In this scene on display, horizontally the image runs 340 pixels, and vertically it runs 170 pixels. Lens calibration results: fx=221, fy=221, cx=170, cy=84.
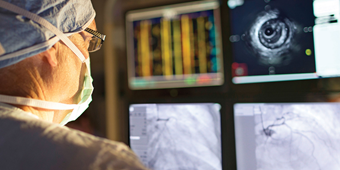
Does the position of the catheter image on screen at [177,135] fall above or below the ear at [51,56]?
below

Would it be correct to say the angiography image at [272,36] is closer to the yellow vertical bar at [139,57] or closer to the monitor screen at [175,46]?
the monitor screen at [175,46]

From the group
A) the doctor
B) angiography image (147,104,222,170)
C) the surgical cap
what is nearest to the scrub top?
the doctor

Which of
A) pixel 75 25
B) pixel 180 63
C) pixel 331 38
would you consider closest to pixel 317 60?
pixel 331 38

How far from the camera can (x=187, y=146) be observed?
790 mm

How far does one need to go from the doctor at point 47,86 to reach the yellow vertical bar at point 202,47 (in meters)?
0.49

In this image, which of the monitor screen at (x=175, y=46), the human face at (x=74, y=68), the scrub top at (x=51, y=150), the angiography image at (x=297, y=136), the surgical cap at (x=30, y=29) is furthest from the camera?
the monitor screen at (x=175, y=46)

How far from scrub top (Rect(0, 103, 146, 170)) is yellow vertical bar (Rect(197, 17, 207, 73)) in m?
0.69

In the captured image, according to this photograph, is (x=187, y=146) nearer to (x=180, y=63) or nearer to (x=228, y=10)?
(x=180, y=63)

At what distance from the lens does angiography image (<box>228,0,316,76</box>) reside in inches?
31.1

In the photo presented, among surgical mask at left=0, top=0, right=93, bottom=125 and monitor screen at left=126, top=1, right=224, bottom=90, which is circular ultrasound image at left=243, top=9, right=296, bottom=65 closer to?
monitor screen at left=126, top=1, right=224, bottom=90

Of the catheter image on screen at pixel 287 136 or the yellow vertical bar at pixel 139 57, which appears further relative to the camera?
the yellow vertical bar at pixel 139 57

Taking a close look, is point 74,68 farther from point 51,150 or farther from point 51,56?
point 51,150

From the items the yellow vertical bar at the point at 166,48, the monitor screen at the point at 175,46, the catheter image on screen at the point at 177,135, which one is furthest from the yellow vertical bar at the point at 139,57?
the catheter image on screen at the point at 177,135

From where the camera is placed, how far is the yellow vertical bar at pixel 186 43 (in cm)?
101
